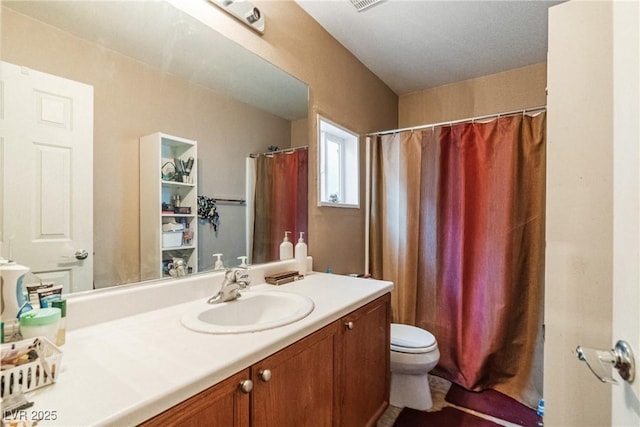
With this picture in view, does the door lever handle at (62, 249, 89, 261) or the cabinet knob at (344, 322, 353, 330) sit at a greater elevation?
the door lever handle at (62, 249, 89, 261)

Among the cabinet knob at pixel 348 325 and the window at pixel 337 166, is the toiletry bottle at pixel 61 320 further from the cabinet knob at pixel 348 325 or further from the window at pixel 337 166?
the window at pixel 337 166

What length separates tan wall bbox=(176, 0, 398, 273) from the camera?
149 centimetres

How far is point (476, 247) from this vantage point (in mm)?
1970

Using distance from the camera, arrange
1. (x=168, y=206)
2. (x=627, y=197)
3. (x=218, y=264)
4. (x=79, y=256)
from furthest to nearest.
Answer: (x=218, y=264), (x=168, y=206), (x=79, y=256), (x=627, y=197)

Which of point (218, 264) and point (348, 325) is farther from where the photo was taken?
point (218, 264)

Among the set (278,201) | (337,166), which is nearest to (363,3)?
(337,166)

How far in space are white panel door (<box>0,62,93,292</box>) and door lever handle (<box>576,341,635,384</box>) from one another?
1.40m

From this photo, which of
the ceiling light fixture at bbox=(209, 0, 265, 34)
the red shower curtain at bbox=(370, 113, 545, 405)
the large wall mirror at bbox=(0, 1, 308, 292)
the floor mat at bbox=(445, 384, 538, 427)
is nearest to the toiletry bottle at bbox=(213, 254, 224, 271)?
the large wall mirror at bbox=(0, 1, 308, 292)

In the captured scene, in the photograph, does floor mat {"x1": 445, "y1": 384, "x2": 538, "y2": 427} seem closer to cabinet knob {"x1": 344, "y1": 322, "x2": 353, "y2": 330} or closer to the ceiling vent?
cabinet knob {"x1": 344, "y1": 322, "x2": 353, "y2": 330}

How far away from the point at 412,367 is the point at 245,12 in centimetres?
208

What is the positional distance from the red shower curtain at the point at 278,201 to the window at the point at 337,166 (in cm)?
15

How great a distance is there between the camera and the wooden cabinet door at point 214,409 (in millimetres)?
606

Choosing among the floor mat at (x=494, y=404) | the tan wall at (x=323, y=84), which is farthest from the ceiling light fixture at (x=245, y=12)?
the floor mat at (x=494, y=404)

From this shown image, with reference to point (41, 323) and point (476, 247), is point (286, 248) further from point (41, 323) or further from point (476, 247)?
point (476, 247)
